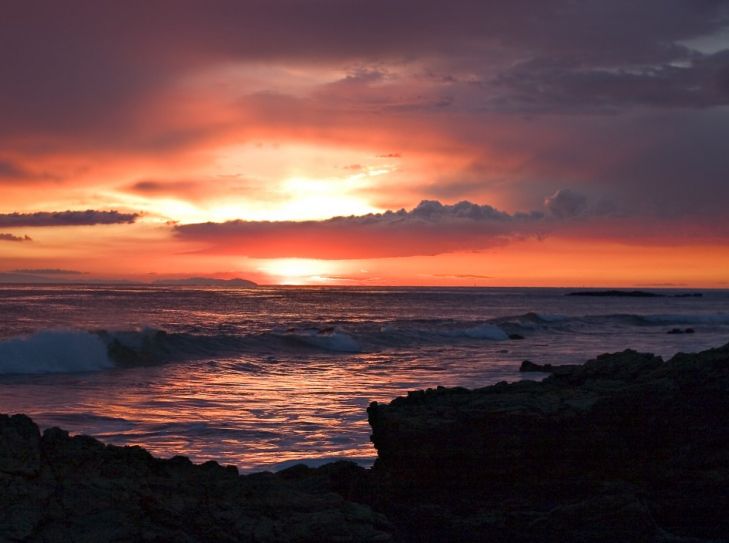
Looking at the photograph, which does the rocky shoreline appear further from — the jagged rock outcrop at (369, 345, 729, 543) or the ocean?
the ocean

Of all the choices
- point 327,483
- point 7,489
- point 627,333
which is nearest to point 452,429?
point 327,483

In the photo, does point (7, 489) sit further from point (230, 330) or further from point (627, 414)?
point (230, 330)

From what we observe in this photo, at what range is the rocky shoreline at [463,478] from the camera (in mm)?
6094

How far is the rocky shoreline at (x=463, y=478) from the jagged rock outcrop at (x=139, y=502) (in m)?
0.01

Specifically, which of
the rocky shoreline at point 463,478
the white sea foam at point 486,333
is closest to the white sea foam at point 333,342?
the white sea foam at point 486,333

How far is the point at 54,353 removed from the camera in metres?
29.3

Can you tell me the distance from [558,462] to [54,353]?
83.2ft

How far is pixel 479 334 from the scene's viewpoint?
2008 inches

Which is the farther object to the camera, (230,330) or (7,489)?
(230,330)

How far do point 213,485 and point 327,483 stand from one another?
5.92ft

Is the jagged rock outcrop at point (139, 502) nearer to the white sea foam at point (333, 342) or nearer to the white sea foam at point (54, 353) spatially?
the white sea foam at point (54, 353)

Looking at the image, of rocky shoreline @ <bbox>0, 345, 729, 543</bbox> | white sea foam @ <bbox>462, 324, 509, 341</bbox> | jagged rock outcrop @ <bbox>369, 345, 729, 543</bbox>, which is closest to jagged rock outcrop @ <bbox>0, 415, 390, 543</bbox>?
rocky shoreline @ <bbox>0, 345, 729, 543</bbox>

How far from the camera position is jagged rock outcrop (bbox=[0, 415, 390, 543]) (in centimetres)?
569

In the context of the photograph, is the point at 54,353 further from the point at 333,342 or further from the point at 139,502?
→ the point at 139,502
